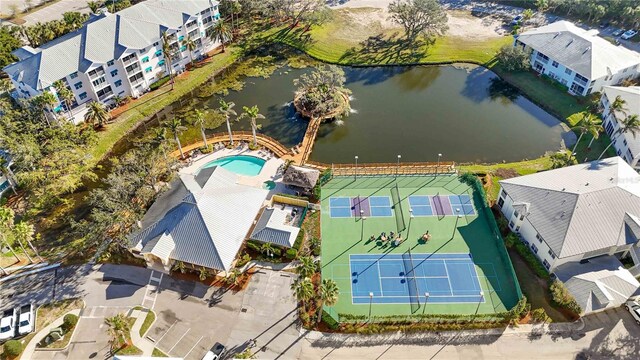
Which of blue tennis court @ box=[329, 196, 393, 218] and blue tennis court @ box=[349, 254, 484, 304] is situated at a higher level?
blue tennis court @ box=[329, 196, 393, 218]

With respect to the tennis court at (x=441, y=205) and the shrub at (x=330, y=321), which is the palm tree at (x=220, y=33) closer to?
the tennis court at (x=441, y=205)

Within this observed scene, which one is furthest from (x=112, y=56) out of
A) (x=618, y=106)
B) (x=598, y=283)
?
(x=618, y=106)

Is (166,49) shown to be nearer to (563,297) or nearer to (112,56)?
(112,56)

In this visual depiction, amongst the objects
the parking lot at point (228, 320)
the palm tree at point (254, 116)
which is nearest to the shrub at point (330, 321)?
the parking lot at point (228, 320)

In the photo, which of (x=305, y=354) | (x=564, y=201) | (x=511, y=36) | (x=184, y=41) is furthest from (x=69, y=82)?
(x=511, y=36)

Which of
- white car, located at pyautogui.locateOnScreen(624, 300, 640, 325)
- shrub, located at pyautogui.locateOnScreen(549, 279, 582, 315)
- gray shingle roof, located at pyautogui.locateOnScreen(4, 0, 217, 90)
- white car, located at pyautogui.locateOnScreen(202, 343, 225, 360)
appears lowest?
white car, located at pyautogui.locateOnScreen(624, 300, 640, 325)

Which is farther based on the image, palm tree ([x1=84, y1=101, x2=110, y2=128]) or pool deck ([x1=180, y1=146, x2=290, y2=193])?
palm tree ([x1=84, y1=101, x2=110, y2=128])

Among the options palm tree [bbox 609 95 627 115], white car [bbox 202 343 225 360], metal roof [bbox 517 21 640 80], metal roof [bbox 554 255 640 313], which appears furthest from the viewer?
metal roof [bbox 517 21 640 80]

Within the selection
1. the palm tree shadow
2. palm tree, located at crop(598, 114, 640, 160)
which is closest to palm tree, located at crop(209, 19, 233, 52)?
the palm tree shadow

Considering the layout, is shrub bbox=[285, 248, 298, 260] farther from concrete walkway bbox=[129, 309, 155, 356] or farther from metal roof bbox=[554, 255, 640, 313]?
metal roof bbox=[554, 255, 640, 313]
